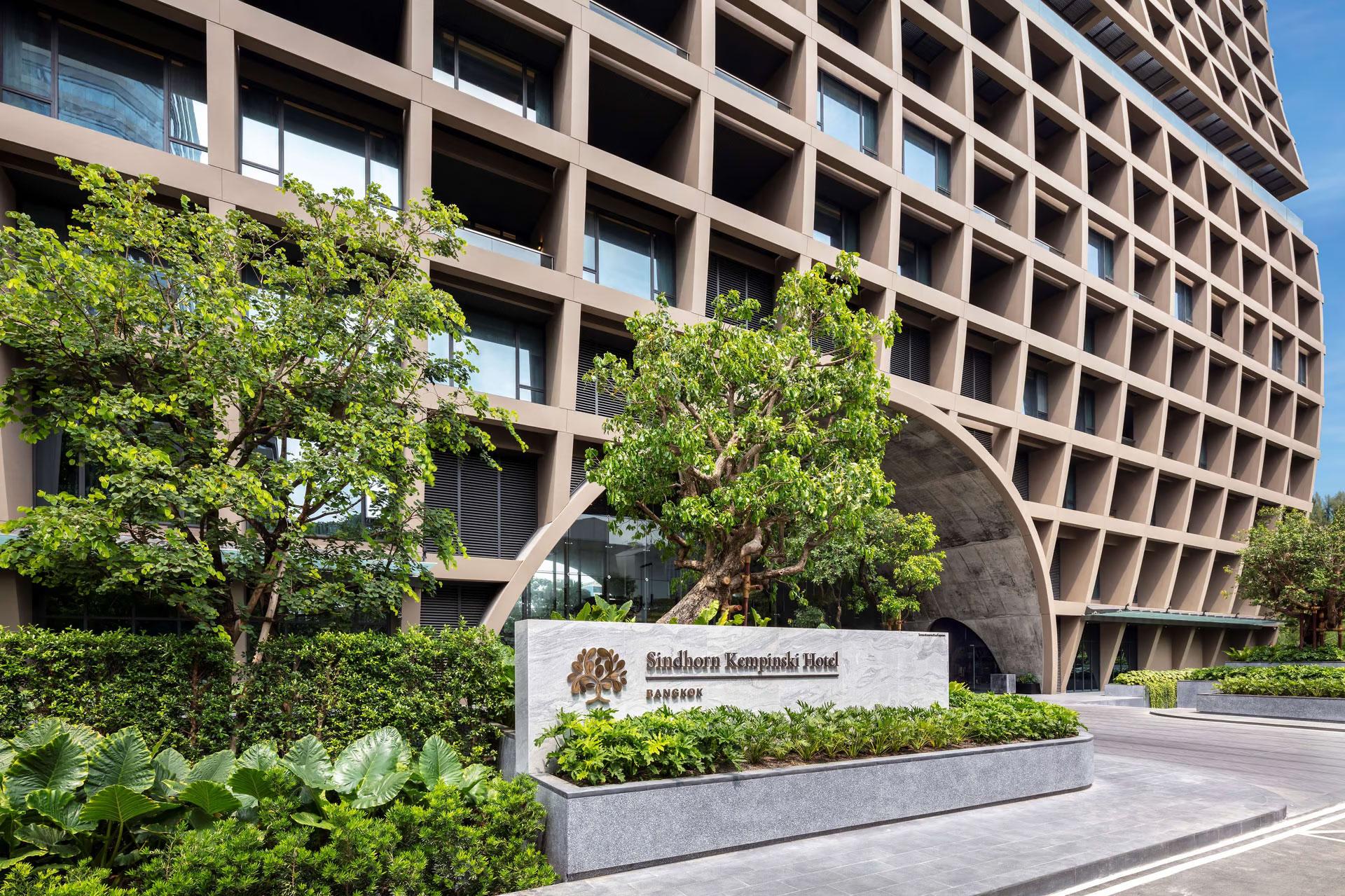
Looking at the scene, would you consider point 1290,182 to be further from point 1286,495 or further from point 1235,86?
point 1286,495

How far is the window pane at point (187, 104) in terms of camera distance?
657 inches

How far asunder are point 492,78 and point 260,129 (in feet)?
20.3

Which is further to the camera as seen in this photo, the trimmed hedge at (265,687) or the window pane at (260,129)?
the window pane at (260,129)

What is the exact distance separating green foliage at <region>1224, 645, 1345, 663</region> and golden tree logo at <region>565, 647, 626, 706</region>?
36.0 meters

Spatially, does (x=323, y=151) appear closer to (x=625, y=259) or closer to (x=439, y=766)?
(x=625, y=259)

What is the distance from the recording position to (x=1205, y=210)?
42656 millimetres

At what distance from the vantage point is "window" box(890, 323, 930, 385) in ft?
98.5

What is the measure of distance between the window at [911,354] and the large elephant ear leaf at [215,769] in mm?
25382

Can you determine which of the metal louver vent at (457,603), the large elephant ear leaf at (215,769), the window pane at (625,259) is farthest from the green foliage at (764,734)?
the window pane at (625,259)

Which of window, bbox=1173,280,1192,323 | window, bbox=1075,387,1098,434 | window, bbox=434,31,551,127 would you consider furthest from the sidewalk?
window, bbox=1173,280,1192,323

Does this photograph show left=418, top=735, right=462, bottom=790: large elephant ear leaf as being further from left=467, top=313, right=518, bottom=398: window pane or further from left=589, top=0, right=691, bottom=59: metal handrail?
left=589, top=0, right=691, bottom=59: metal handrail

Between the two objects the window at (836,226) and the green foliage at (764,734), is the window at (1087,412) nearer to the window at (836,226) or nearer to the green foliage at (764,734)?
the window at (836,226)

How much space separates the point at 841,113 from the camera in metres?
28.0

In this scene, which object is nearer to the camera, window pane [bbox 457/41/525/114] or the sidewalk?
the sidewalk
